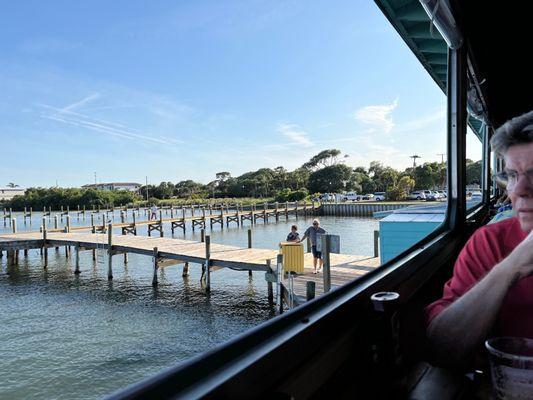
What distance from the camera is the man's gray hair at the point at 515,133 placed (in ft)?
3.53

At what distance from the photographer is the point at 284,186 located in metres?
63.7

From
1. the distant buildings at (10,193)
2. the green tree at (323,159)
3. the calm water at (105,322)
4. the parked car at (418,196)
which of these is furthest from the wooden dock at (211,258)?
the green tree at (323,159)

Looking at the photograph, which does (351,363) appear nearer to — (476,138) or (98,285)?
(476,138)

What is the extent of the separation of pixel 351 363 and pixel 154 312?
33.4ft

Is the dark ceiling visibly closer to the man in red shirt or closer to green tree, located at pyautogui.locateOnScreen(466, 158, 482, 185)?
green tree, located at pyautogui.locateOnScreen(466, 158, 482, 185)

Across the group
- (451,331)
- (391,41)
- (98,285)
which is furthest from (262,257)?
(451,331)

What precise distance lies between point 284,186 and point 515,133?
62663 millimetres

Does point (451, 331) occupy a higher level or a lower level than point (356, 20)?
lower

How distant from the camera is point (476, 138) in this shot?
31.3 feet

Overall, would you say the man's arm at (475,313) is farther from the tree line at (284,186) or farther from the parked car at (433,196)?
the tree line at (284,186)

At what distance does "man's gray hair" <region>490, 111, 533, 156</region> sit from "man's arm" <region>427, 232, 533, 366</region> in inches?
12.3

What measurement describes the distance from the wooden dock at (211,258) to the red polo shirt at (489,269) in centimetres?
551

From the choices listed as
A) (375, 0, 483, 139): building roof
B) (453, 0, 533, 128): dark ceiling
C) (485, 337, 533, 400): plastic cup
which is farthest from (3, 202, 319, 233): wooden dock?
(485, 337, 533, 400): plastic cup

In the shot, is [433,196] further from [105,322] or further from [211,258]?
[105,322]
